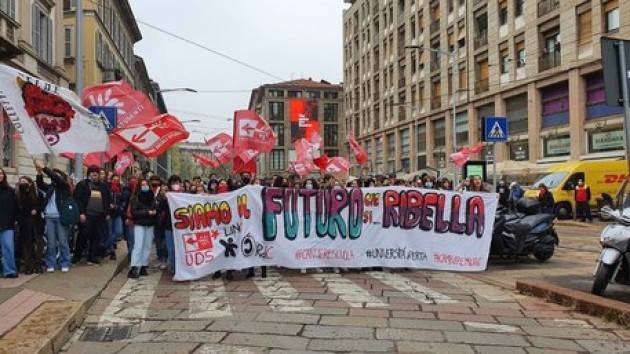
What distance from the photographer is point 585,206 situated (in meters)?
25.3

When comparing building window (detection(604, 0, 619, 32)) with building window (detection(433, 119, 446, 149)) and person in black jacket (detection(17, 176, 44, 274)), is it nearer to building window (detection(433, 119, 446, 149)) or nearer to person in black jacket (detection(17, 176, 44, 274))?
building window (detection(433, 119, 446, 149))

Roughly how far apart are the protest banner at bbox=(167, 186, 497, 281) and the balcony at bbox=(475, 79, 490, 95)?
1307 inches

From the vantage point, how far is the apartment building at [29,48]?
57.9 ft

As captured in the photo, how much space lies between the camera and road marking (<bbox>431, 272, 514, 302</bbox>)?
347 inches

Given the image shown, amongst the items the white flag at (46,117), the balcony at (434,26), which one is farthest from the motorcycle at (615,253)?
the balcony at (434,26)

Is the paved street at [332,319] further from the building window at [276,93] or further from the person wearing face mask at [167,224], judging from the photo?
the building window at [276,93]

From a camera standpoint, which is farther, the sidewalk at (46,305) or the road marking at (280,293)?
the road marking at (280,293)

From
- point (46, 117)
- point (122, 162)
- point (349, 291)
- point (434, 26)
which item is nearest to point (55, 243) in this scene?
point (46, 117)

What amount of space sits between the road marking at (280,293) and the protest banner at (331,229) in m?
0.43

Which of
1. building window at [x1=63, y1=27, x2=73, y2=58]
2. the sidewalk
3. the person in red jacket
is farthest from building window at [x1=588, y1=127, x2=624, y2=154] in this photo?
building window at [x1=63, y1=27, x2=73, y2=58]

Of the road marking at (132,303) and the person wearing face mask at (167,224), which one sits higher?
the person wearing face mask at (167,224)

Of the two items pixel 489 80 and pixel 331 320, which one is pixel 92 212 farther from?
pixel 489 80

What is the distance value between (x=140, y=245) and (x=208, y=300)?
2.54 m

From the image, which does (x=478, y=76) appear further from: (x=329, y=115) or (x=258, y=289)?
(x=329, y=115)
